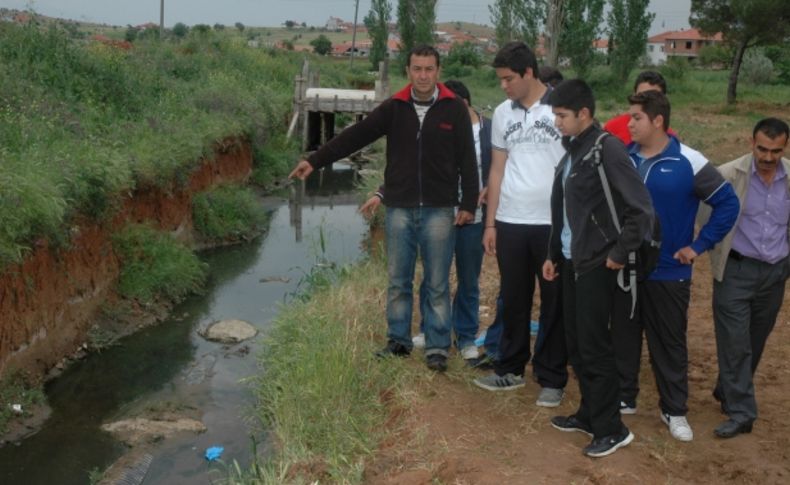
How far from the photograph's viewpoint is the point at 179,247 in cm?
1242

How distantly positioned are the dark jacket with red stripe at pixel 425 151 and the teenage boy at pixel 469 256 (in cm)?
23

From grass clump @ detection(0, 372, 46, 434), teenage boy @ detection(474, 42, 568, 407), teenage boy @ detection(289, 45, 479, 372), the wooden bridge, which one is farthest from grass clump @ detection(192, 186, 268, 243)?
teenage boy @ detection(474, 42, 568, 407)

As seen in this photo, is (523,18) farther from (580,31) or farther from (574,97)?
(574,97)

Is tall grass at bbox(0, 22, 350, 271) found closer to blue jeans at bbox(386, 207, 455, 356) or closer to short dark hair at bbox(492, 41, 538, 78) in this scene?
blue jeans at bbox(386, 207, 455, 356)

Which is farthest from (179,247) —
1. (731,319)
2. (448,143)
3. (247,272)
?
(731,319)

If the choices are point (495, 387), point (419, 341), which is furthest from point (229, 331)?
point (495, 387)

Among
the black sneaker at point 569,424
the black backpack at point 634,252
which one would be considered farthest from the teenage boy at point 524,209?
the black backpack at point 634,252

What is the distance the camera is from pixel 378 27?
49.7 m

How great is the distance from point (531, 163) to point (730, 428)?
179cm

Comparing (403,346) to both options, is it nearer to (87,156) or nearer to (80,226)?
(80,226)

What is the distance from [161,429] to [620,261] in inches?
186

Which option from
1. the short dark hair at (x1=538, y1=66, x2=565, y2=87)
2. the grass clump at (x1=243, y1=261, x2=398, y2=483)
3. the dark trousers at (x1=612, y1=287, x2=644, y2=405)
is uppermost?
the short dark hair at (x1=538, y1=66, x2=565, y2=87)

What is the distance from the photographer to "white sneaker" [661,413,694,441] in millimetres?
4898

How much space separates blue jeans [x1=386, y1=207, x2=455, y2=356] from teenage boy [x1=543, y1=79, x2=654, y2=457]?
1083 mm
